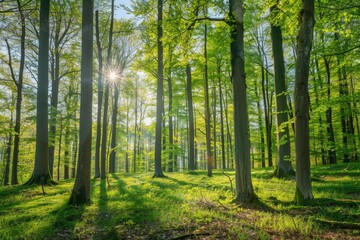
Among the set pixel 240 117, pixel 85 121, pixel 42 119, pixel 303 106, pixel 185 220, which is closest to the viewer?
pixel 185 220

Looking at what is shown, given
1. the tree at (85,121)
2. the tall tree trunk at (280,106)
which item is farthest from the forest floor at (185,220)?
the tall tree trunk at (280,106)

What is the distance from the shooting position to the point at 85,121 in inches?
236

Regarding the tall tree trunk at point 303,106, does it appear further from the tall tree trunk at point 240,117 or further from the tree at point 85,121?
the tree at point 85,121

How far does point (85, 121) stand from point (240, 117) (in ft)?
13.3

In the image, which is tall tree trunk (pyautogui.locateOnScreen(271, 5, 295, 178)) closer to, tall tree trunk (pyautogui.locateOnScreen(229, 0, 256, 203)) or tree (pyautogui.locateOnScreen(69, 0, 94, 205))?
tall tree trunk (pyautogui.locateOnScreen(229, 0, 256, 203))

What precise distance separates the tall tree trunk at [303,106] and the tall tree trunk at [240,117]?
1073 mm

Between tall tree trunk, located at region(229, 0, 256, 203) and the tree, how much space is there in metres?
3.84

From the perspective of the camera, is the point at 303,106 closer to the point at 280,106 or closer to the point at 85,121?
the point at 280,106

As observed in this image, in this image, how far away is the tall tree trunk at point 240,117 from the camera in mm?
5359

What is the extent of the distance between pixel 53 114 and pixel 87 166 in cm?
1012

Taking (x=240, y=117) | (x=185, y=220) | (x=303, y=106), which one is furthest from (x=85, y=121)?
(x=303, y=106)

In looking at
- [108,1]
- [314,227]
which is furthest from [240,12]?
[108,1]

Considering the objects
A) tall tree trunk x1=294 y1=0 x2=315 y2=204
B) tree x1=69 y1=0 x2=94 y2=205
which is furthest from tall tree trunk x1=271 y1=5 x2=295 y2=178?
tree x1=69 y1=0 x2=94 y2=205

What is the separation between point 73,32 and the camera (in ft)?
54.3
